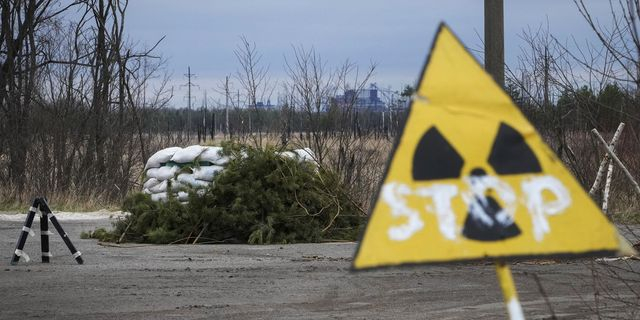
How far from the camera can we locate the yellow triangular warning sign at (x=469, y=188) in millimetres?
3416

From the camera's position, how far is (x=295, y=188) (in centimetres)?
1872

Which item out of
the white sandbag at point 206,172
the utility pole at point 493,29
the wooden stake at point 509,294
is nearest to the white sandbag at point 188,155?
the white sandbag at point 206,172

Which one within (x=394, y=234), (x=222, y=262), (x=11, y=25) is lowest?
(x=222, y=262)

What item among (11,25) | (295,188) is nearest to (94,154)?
(11,25)

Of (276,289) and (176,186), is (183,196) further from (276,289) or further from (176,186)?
(276,289)

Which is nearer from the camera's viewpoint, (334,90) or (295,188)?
(295,188)

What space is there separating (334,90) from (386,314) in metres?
16.7

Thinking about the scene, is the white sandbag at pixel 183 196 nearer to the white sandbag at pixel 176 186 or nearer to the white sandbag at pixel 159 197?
the white sandbag at pixel 176 186

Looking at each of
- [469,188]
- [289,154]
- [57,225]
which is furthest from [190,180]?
[469,188]

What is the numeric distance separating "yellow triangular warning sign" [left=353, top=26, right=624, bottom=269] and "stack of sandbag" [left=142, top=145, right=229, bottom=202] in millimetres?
15382

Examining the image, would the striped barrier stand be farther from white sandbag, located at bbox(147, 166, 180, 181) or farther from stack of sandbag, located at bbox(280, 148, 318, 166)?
stack of sandbag, located at bbox(280, 148, 318, 166)

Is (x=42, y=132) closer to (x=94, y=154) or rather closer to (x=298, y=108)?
(x=94, y=154)

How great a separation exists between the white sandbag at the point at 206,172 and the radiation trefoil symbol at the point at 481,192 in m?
15.5

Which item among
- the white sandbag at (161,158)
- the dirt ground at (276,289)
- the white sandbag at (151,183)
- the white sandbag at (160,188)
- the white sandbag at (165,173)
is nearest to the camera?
the dirt ground at (276,289)
